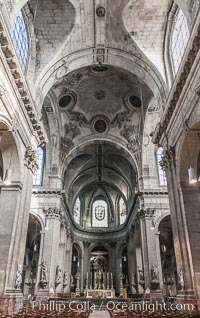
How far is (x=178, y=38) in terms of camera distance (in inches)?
497

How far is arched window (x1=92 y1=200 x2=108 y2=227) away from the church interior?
794 cm

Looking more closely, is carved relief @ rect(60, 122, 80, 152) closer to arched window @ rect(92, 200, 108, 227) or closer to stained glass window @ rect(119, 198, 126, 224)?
stained glass window @ rect(119, 198, 126, 224)

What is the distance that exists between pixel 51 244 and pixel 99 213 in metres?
16.4

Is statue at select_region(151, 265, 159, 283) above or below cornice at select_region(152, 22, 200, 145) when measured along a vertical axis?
below

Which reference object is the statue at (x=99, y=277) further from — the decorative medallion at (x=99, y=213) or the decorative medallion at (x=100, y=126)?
the decorative medallion at (x=100, y=126)

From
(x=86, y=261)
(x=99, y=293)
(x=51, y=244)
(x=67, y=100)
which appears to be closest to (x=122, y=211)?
(x=86, y=261)

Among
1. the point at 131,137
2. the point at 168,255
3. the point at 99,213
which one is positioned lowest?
the point at 168,255

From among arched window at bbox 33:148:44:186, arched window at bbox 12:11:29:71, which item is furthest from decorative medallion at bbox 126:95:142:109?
arched window at bbox 12:11:29:71

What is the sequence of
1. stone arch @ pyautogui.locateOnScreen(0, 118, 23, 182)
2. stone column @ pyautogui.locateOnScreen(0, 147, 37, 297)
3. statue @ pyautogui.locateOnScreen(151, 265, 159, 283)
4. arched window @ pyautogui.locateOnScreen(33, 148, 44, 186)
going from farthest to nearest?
arched window @ pyautogui.locateOnScreen(33, 148, 44, 186) < statue @ pyautogui.locateOnScreen(151, 265, 159, 283) < stone arch @ pyautogui.locateOnScreen(0, 118, 23, 182) < stone column @ pyautogui.locateOnScreen(0, 147, 37, 297)

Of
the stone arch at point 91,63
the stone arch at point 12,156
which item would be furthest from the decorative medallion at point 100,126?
the stone arch at point 12,156

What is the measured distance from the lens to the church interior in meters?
9.69

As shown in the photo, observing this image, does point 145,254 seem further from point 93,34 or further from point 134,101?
point 93,34

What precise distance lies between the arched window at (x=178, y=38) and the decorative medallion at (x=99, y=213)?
83.1 feet

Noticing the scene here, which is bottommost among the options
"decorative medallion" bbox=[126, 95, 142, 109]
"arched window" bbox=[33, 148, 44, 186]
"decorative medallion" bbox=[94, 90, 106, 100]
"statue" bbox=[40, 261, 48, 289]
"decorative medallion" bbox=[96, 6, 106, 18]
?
"statue" bbox=[40, 261, 48, 289]
